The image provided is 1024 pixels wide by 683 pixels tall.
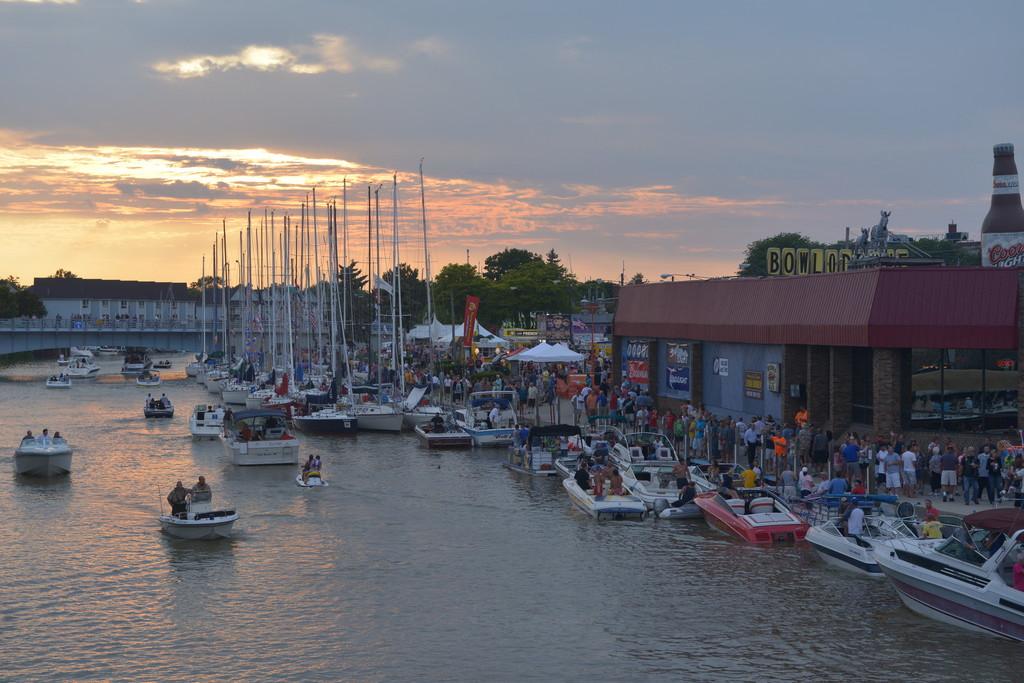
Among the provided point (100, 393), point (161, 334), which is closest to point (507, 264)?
point (161, 334)

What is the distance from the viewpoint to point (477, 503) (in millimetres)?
40188

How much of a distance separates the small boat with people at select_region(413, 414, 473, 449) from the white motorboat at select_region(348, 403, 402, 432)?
4.75 meters

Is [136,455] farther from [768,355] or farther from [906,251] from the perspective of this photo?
[906,251]

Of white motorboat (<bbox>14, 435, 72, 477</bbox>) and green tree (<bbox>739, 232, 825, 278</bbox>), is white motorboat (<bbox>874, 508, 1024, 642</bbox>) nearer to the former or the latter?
white motorboat (<bbox>14, 435, 72, 477</bbox>)

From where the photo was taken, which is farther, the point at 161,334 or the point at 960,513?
the point at 161,334

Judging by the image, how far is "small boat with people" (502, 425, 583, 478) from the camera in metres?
46.3

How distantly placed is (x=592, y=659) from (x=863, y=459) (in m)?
15.9

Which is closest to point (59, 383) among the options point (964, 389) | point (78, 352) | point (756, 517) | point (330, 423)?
point (330, 423)

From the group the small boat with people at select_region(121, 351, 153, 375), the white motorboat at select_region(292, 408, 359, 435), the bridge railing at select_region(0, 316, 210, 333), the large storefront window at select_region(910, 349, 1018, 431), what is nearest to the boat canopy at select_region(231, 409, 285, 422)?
the white motorboat at select_region(292, 408, 359, 435)

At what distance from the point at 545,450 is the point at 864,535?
19290 mm

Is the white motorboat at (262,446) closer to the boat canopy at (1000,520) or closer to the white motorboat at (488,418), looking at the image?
the white motorboat at (488,418)

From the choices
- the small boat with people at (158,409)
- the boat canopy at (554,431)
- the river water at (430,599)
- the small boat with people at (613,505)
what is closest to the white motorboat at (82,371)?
the small boat with people at (158,409)

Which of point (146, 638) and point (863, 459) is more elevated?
point (863, 459)

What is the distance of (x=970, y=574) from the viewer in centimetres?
2316
